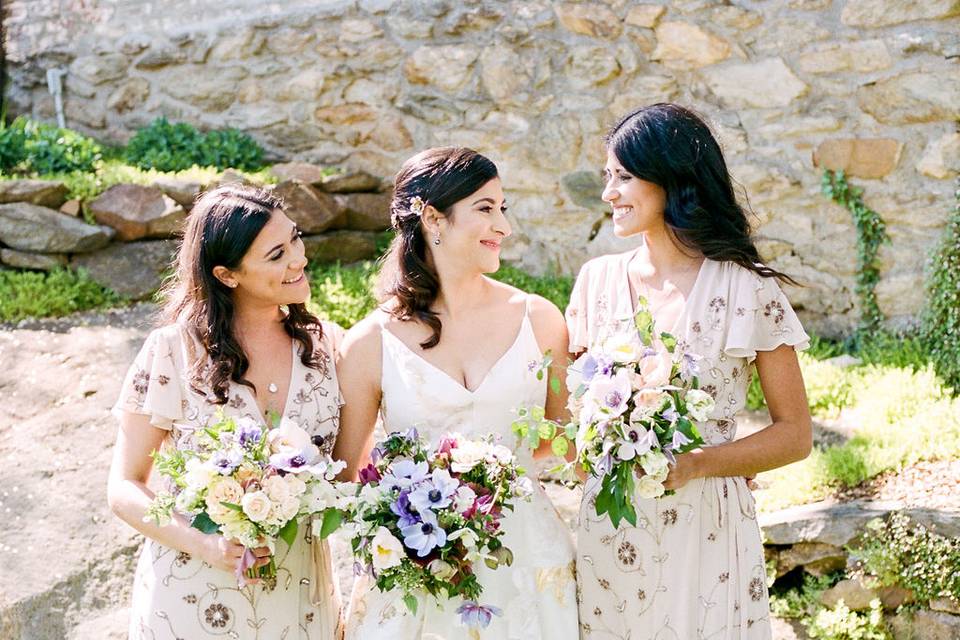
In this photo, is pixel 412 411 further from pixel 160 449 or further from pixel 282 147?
pixel 282 147

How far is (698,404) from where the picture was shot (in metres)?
2.46

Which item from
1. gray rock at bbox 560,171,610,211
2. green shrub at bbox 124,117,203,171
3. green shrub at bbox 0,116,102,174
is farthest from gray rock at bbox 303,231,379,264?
green shrub at bbox 0,116,102,174

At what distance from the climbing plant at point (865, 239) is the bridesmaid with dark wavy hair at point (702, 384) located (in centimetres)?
366

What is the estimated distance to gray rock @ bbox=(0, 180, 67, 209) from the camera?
702 centimetres

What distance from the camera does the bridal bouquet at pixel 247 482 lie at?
97.3 inches

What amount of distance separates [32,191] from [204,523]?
528 cm

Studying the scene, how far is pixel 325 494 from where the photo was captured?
2553mm

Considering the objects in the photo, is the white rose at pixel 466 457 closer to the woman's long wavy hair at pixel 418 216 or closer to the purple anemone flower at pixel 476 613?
the purple anemone flower at pixel 476 613

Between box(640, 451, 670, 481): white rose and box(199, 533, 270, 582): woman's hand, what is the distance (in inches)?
40.2

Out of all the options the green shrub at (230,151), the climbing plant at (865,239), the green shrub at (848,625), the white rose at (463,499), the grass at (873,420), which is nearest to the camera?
the white rose at (463,499)

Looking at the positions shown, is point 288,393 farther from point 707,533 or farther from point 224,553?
point 707,533

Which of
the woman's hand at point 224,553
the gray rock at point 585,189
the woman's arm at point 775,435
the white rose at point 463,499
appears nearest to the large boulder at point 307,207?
the gray rock at point 585,189

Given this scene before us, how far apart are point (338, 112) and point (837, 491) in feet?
16.5

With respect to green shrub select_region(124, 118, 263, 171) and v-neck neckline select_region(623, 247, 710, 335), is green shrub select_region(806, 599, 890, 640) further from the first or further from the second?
green shrub select_region(124, 118, 263, 171)
